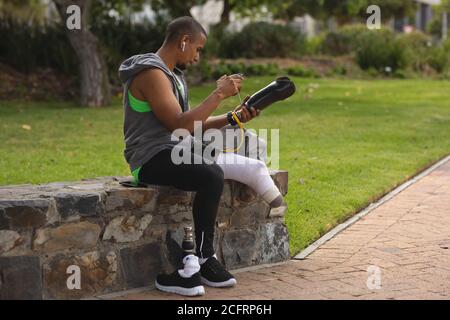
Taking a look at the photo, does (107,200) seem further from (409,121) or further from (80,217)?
(409,121)

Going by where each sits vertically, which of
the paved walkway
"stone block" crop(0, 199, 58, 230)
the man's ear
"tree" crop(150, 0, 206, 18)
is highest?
"tree" crop(150, 0, 206, 18)

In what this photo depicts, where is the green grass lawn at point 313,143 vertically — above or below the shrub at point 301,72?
below

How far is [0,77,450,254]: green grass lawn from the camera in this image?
801cm

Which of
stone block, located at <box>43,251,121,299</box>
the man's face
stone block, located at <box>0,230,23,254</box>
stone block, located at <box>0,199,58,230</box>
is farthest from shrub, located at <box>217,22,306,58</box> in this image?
stone block, located at <box>0,230,23,254</box>

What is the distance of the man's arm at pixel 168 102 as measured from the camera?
5.08m

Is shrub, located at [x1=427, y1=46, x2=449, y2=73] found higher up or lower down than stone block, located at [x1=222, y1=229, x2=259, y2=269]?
higher up

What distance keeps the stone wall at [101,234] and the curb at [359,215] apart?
46cm

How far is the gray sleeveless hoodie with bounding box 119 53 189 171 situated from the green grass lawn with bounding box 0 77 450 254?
151 centimetres

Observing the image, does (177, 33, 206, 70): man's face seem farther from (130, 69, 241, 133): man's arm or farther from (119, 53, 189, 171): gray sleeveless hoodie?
(130, 69, 241, 133): man's arm

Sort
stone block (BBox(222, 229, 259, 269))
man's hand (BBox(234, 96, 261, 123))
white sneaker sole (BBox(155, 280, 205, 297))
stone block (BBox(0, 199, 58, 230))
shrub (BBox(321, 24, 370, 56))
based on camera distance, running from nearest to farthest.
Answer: stone block (BBox(0, 199, 58, 230))
white sneaker sole (BBox(155, 280, 205, 297))
man's hand (BBox(234, 96, 261, 123))
stone block (BBox(222, 229, 259, 269))
shrub (BBox(321, 24, 370, 56))

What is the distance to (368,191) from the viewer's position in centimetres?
820

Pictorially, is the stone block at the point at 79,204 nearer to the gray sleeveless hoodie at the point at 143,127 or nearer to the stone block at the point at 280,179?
the gray sleeveless hoodie at the point at 143,127

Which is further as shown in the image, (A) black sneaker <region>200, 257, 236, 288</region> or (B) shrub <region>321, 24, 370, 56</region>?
(B) shrub <region>321, 24, 370, 56</region>

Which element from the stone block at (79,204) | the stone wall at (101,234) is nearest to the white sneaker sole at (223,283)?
the stone wall at (101,234)
